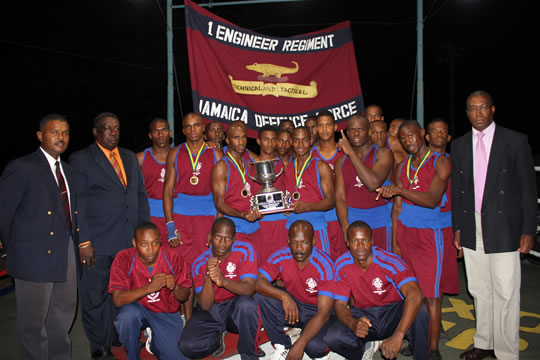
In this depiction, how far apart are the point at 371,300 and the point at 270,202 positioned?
1391mm

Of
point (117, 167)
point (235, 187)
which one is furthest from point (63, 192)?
point (235, 187)

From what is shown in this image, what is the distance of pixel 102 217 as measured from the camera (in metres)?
4.32

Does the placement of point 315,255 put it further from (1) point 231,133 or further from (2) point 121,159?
(2) point 121,159

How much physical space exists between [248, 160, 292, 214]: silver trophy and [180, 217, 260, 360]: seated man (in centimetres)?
45

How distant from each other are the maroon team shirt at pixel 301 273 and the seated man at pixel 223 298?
0.63ft

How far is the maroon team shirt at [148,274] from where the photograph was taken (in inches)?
157

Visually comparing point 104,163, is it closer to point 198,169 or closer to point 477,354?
point 198,169

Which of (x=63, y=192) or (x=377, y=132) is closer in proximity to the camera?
(x=63, y=192)

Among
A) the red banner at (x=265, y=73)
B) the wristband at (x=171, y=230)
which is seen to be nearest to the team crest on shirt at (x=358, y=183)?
the wristband at (x=171, y=230)

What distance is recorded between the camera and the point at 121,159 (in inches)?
176

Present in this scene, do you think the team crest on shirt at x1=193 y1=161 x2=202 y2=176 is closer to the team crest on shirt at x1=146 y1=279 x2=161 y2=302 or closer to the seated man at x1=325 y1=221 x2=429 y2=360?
the team crest on shirt at x1=146 y1=279 x2=161 y2=302

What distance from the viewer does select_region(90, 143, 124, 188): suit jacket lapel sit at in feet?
14.2

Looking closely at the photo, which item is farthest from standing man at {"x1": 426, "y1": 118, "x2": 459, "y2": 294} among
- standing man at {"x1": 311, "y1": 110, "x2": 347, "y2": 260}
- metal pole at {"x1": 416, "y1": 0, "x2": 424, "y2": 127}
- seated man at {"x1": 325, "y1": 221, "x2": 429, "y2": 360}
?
metal pole at {"x1": 416, "y1": 0, "x2": 424, "y2": 127}

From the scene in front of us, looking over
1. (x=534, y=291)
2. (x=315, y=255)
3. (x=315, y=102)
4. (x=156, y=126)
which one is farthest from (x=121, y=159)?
(x=534, y=291)
